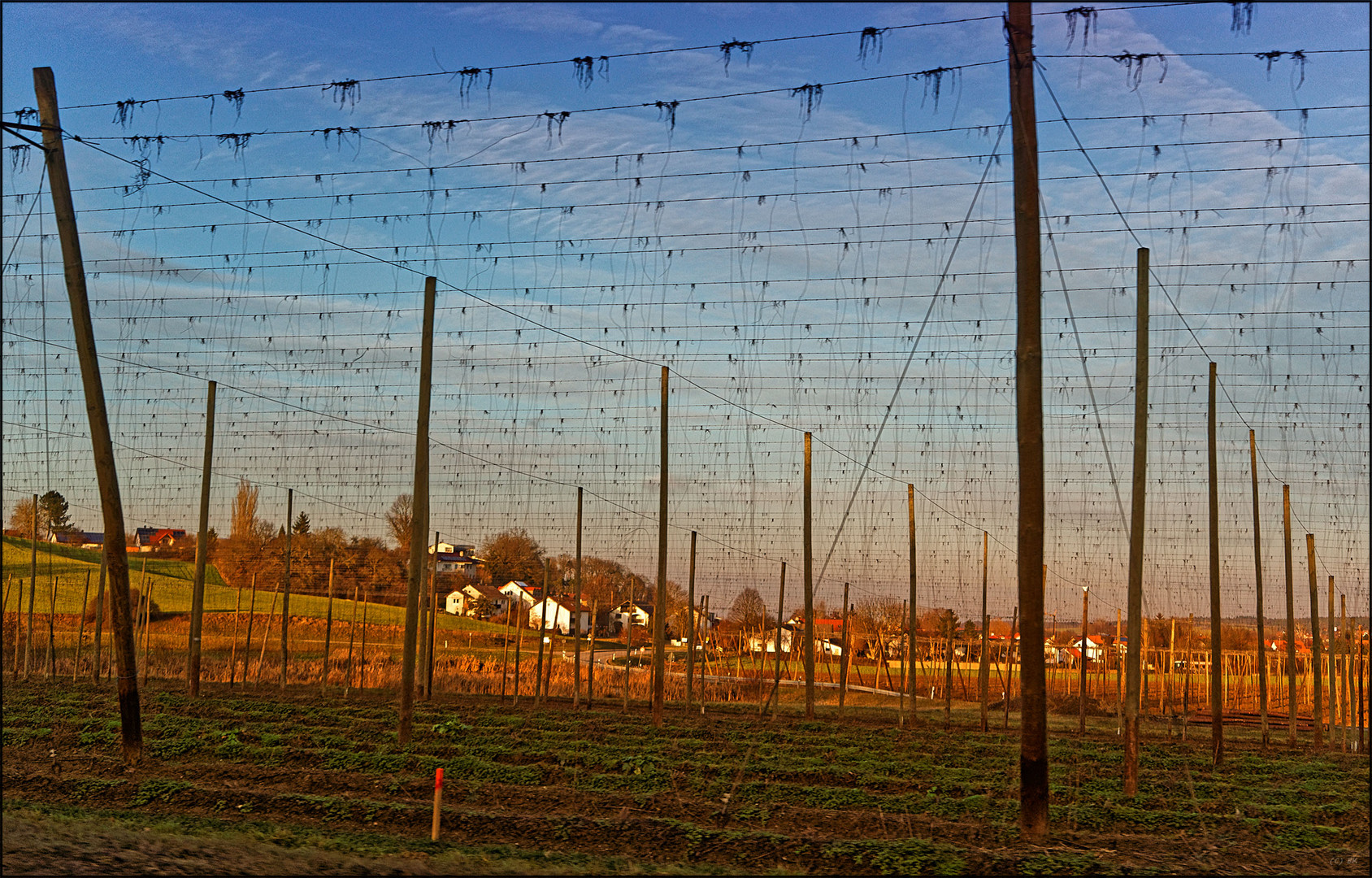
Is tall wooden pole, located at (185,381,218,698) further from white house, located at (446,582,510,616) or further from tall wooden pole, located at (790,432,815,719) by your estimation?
white house, located at (446,582,510,616)

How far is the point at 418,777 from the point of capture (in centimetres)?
1655

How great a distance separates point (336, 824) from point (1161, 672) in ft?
116

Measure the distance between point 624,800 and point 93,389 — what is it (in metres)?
9.85

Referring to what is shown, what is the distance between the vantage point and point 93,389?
16.1 metres

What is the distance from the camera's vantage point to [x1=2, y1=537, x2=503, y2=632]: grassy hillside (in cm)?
6238

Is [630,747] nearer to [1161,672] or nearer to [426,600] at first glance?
[426,600]

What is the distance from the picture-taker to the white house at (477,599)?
248 ft

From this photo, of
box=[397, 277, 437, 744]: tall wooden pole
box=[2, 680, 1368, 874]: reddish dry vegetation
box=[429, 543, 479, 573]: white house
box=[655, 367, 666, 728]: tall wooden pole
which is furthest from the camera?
box=[429, 543, 479, 573]: white house

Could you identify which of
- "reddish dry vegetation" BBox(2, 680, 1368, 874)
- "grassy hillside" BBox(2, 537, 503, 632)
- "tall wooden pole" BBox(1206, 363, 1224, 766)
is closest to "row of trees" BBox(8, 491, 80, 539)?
"grassy hillside" BBox(2, 537, 503, 632)

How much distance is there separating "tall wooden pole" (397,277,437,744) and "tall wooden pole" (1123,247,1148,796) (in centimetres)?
1159

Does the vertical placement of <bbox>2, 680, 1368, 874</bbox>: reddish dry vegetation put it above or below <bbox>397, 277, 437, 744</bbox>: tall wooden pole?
below

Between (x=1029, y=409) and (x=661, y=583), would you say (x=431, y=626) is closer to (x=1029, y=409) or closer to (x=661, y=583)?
(x=661, y=583)

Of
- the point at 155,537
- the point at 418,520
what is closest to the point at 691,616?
the point at 418,520

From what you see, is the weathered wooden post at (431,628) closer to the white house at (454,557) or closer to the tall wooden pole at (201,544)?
the tall wooden pole at (201,544)
